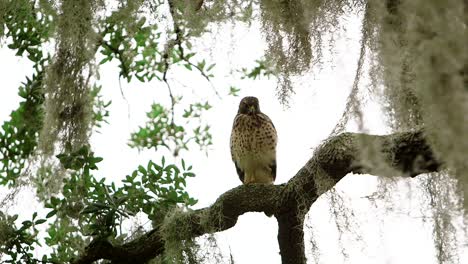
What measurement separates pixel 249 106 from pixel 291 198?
2516 millimetres

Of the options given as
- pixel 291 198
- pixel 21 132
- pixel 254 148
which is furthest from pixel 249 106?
pixel 291 198

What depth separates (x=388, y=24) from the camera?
1869 mm

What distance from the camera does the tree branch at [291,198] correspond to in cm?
240

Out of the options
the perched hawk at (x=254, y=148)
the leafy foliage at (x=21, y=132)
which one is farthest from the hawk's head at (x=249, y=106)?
the leafy foliage at (x=21, y=132)

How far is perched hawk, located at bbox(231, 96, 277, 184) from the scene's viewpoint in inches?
207

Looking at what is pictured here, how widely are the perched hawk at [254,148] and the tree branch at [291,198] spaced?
192cm

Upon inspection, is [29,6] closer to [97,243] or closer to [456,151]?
[97,243]

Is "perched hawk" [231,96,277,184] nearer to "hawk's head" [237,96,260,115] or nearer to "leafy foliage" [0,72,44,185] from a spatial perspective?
"hawk's head" [237,96,260,115]

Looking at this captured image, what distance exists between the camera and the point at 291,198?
3.01m

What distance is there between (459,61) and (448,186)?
2.68 ft

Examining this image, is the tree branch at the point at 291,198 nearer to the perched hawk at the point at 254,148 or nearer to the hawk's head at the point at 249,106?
the perched hawk at the point at 254,148

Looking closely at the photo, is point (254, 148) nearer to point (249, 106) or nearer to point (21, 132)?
point (249, 106)

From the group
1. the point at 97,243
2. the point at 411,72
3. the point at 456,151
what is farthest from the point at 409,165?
the point at 97,243

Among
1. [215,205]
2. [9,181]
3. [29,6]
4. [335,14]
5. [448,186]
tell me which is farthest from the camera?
[9,181]
